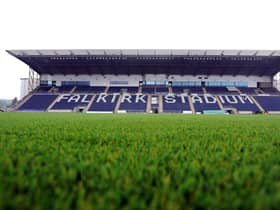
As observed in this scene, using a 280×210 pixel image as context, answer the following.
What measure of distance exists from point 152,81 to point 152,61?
4.94m

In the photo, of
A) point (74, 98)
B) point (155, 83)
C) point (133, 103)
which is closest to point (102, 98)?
point (74, 98)

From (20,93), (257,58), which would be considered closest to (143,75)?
(257,58)

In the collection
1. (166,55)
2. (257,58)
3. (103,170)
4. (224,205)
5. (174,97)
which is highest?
(166,55)

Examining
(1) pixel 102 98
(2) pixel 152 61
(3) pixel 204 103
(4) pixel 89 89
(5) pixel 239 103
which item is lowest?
(5) pixel 239 103

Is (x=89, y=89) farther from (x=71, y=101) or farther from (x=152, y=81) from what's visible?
(x=152, y=81)

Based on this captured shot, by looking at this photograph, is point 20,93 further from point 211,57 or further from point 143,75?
point 211,57

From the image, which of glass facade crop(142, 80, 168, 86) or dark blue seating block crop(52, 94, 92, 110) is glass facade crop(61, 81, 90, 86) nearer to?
dark blue seating block crop(52, 94, 92, 110)

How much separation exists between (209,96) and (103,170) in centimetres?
3097

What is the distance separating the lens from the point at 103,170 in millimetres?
999

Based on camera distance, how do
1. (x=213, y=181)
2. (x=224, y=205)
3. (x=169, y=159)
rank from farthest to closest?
(x=169, y=159)
(x=213, y=181)
(x=224, y=205)

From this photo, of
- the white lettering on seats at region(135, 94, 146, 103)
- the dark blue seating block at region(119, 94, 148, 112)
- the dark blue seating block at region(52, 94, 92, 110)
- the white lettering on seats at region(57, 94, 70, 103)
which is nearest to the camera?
the dark blue seating block at region(119, 94, 148, 112)

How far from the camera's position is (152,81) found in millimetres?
33344

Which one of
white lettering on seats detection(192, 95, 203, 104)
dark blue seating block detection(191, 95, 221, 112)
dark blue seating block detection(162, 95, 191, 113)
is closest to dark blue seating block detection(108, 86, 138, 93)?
dark blue seating block detection(162, 95, 191, 113)

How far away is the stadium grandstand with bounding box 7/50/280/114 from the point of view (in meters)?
26.7
